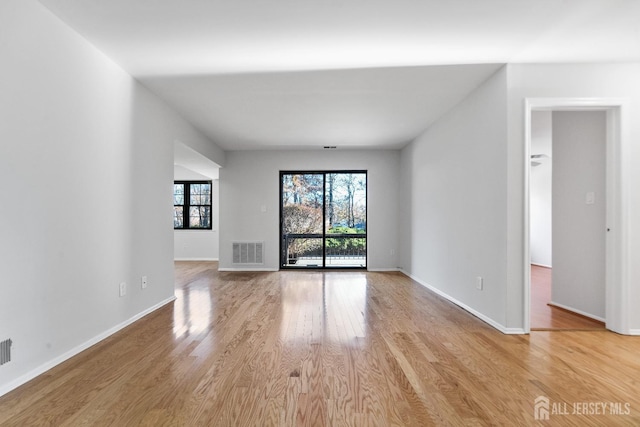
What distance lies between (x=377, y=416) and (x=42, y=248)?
2.35 m

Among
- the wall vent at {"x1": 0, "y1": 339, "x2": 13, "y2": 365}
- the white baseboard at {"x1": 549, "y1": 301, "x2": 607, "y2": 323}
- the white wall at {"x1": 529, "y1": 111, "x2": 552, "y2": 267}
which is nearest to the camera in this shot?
the wall vent at {"x1": 0, "y1": 339, "x2": 13, "y2": 365}

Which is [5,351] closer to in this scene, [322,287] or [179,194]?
[322,287]

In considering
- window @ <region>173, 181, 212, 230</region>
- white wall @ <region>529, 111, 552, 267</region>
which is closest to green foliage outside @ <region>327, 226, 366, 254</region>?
window @ <region>173, 181, 212, 230</region>

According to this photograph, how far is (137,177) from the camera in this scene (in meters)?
3.38

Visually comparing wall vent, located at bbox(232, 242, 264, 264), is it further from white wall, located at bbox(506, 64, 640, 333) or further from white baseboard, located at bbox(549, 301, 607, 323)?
white baseboard, located at bbox(549, 301, 607, 323)

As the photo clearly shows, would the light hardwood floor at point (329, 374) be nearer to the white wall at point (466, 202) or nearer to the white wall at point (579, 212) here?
the white wall at point (466, 202)

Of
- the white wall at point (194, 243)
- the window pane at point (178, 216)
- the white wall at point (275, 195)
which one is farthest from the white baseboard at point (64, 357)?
the window pane at point (178, 216)

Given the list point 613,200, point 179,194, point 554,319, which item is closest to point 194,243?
point 179,194

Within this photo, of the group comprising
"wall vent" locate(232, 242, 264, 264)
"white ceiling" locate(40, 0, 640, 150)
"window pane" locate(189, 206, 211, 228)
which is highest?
"white ceiling" locate(40, 0, 640, 150)

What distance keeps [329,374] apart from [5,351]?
1914mm

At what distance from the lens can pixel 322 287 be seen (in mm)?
4996

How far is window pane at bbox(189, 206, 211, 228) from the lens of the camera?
340 inches

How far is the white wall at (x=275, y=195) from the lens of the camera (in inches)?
265

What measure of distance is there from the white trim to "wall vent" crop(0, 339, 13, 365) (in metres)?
3.76
